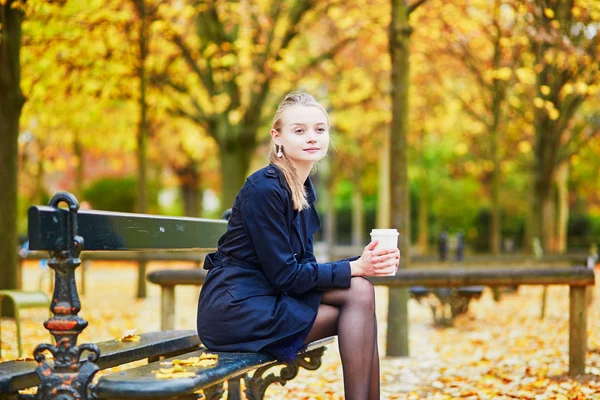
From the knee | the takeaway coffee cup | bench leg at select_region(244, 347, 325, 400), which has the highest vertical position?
the takeaway coffee cup

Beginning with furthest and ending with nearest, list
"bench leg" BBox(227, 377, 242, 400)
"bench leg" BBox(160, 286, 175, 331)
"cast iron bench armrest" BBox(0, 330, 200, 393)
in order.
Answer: "bench leg" BBox(160, 286, 175, 331) → "bench leg" BBox(227, 377, 242, 400) → "cast iron bench armrest" BBox(0, 330, 200, 393)

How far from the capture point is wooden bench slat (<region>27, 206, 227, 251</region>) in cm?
289

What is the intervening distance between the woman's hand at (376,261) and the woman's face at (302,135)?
0.57 m

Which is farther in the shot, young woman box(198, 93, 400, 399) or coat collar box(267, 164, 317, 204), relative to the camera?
coat collar box(267, 164, 317, 204)

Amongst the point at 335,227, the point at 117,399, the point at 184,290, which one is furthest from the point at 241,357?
the point at 335,227

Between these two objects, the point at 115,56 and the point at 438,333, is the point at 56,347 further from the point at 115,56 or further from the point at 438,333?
the point at 115,56

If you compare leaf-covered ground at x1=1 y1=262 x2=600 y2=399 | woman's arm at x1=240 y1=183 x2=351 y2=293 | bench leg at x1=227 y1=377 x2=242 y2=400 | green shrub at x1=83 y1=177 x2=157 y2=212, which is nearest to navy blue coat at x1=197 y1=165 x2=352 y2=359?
woman's arm at x1=240 y1=183 x2=351 y2=293

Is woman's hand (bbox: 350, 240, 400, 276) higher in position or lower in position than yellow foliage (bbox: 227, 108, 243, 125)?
lower

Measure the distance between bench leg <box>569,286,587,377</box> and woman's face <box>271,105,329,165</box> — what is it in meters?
3.09

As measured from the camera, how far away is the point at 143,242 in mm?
3867

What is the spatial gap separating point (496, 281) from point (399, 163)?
1.62 m

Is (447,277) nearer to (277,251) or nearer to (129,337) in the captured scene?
(129,337)

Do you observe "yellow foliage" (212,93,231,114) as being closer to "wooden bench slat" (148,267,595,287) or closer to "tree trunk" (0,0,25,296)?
"tree trunk" (0,0,25,296)

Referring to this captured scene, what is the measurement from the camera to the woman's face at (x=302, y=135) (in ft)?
12.5
